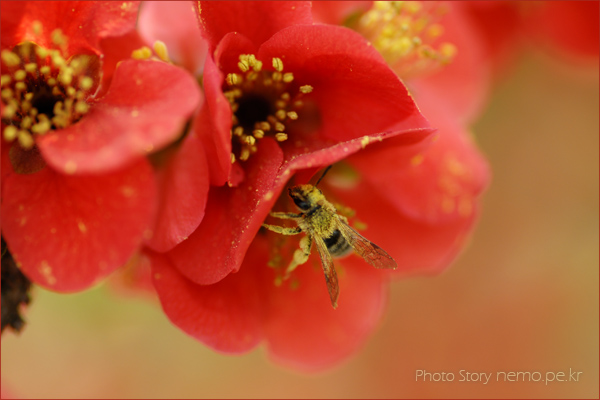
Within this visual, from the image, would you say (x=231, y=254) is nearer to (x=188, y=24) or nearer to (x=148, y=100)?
(x=148, y=100)

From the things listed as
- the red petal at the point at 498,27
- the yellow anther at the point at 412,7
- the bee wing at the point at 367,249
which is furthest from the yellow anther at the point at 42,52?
the red petal at the point at 498,27

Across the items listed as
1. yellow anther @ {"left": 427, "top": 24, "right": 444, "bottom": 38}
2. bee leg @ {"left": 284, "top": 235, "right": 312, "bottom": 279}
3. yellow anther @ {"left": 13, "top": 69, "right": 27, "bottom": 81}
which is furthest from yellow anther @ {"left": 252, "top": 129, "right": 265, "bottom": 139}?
yellow anther @ {"left": 427, "top": 24, "right": 444, "bottom": 38}

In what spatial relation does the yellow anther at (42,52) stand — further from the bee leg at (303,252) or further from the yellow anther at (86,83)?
the bee leg at (303,252)

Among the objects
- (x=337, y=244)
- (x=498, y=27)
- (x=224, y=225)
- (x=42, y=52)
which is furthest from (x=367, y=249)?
(x=498, y=27)

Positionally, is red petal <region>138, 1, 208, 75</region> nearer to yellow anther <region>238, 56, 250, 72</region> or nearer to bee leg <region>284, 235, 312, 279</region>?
yellow anther <region>238, 56, 250, 72</region>

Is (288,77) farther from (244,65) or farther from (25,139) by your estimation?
(25,139)

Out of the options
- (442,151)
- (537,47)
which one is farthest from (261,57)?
(537,47)
